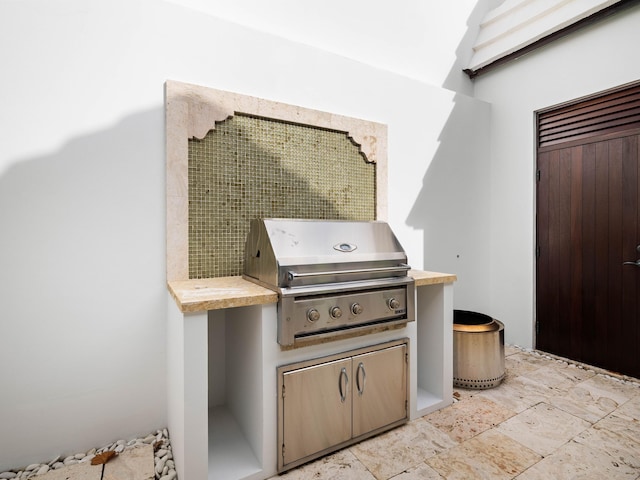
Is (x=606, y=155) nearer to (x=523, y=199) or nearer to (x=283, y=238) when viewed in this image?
(x=523, y=199)

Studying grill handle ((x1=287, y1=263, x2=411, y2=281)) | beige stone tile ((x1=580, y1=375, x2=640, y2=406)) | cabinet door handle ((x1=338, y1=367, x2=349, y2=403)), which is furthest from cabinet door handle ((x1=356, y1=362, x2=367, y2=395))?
beige stone tile ((x1=580, y1=375, x2=640, y2=406))

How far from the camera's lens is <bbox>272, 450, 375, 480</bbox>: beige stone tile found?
2.04 m

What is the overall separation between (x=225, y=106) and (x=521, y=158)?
3.49 meters

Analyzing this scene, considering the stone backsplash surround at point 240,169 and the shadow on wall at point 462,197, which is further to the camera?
the shadow on wall at point 462,197

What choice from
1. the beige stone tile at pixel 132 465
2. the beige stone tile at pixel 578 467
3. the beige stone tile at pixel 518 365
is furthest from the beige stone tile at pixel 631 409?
the beige stone tile at pixel 132 465

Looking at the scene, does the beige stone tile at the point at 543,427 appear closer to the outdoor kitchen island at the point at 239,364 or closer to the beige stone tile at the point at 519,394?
the beige stone tile at the point at 519,394

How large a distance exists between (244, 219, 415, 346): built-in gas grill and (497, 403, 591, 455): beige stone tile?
1.10m

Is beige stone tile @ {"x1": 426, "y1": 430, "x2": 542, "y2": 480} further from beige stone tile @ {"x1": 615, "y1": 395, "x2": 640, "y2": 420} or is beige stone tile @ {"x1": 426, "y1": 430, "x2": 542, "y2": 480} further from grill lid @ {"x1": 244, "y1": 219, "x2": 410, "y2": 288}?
grill lid @ {"x1": 244, "y1": 219, "x2": 410, "y2": 288}

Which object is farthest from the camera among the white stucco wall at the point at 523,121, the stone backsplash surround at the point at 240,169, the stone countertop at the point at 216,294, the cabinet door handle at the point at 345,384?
the white stucco wall at the point at 523,121

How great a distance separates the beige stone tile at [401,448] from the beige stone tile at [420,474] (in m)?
0.03

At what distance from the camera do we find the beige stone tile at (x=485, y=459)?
6.73 ft

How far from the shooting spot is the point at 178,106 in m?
2.50

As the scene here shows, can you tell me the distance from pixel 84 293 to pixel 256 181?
145cm

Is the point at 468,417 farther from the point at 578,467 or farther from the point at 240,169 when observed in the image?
the point at 240,169
